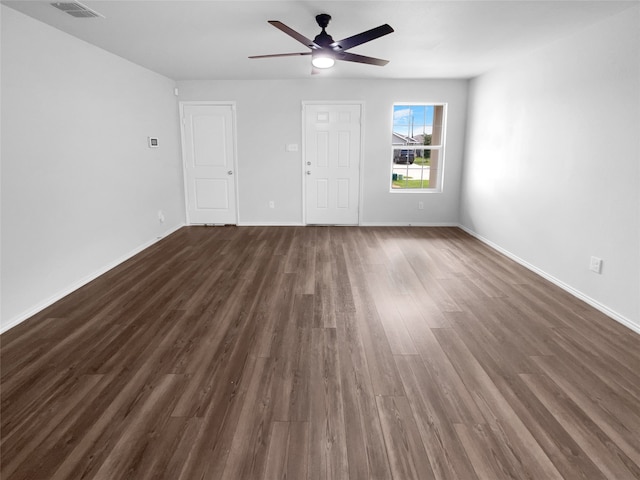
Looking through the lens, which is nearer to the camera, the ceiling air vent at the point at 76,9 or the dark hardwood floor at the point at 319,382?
the dark hardwood floor at the point at 319,382

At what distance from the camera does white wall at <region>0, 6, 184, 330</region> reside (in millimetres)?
3045

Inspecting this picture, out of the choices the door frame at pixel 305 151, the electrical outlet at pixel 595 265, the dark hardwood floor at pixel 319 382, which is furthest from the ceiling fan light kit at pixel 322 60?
the electrical outlet at pixel 595 265

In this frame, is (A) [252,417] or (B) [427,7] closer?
(A) [252,417]

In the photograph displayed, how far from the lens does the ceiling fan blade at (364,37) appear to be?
2.86m

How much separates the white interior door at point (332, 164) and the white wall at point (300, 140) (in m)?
0.15

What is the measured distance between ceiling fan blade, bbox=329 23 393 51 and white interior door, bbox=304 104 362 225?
125 inches

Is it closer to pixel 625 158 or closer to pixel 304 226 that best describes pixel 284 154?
pixel 304 226

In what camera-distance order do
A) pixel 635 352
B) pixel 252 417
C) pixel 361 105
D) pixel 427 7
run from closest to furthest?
pixel 252 417 < pixel 635 352 < pixel 427 7 < pixel 361 105

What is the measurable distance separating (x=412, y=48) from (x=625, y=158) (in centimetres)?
235

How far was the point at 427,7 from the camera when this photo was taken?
3021 mm

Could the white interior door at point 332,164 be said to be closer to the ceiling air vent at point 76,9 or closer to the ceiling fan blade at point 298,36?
the ceiling fan blade at point 298,36

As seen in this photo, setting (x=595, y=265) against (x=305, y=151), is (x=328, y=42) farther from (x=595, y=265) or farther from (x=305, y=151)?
(x=305, y=151)

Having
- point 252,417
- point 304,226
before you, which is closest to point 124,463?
point 252,417

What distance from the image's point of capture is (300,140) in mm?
6469
